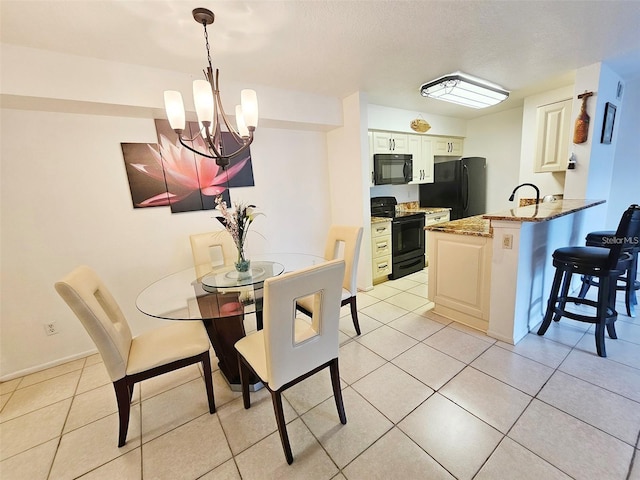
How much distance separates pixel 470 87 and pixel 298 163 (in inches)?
79.2

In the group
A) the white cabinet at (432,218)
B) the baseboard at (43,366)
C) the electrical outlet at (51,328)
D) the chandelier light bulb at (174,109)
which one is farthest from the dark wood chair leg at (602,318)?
the electrical outlet at (51,328)

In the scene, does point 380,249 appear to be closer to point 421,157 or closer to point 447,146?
point 421,157

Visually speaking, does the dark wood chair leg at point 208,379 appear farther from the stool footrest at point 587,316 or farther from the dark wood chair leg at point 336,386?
the stool footrest at point 587,316

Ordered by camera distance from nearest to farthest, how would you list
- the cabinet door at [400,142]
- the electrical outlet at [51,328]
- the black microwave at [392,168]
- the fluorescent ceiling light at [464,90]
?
the electrical outlet at [51,328] < the fluorescent ceiling light at [464,90] < the black microwave at [392,168] < the cabinet door at [400,142]

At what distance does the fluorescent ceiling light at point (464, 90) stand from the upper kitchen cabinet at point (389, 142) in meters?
0.77

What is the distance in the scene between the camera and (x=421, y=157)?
13.5ft

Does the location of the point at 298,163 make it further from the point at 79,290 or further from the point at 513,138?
the point at 513,138

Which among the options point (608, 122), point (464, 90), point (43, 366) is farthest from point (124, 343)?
point (608, 122)

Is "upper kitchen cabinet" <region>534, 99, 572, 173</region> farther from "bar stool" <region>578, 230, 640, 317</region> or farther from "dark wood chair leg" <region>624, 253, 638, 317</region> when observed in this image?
"dark wood chair leg" <region>624, 253, 638, 317</region>

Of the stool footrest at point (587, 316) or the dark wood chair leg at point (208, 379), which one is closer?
the dark wood chair leg at point (208, 379)

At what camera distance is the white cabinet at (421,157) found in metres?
3.99

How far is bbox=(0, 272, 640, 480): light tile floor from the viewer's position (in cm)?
128

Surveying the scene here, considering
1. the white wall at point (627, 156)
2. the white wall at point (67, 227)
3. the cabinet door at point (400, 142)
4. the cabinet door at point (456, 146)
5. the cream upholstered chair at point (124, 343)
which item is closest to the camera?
the cream upholstered chair at point (124, 343)

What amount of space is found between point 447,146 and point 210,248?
13.4ft
